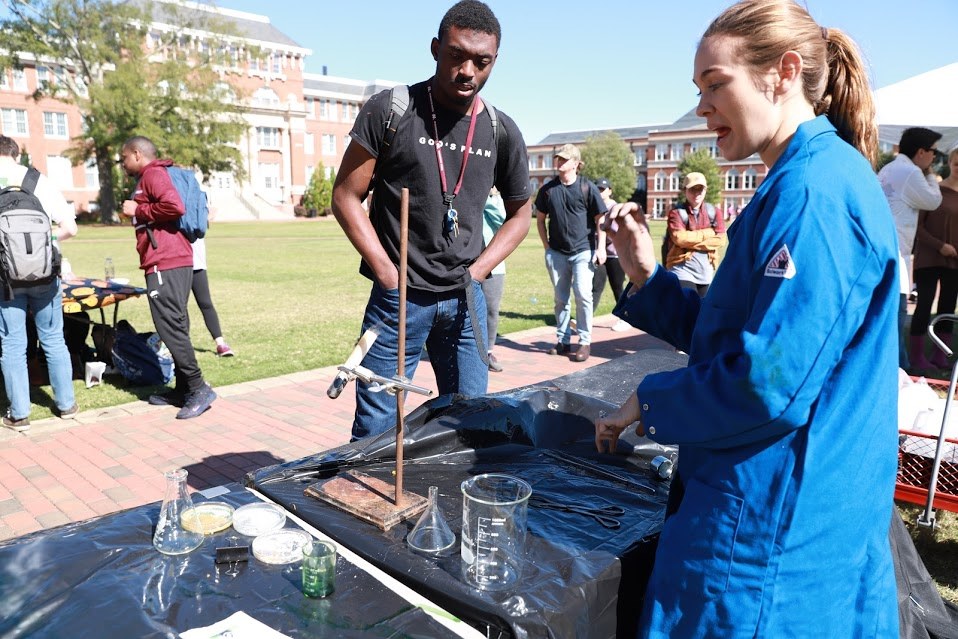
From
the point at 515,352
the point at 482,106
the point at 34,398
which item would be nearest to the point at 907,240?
the point at 515,352

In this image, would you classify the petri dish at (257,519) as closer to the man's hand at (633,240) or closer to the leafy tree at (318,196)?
the man's hand at (633,240)

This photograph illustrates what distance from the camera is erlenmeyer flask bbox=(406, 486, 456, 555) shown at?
1.76 m

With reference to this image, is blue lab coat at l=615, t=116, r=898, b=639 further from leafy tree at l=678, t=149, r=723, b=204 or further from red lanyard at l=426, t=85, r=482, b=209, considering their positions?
leafy tree at l=678, t=149, r=723, b=204

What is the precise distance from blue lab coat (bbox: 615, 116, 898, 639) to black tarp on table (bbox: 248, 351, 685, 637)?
8.0 inches

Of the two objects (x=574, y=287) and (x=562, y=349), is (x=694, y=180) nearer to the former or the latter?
(x=574, y=287)

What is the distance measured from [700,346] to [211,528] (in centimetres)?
128

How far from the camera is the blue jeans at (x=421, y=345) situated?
269 cm

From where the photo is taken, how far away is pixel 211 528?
1.79 metres

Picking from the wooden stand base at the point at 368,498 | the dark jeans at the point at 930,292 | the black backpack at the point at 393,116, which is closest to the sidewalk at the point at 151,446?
the wooden stand base at the point at 368,498

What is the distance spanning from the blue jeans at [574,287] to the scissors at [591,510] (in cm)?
544

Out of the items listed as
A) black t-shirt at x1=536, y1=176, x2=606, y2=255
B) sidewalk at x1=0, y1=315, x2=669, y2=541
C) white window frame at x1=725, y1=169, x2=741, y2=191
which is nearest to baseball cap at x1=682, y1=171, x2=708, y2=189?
black t-shirt at x1=536, y1=176, x2=606, y2=255

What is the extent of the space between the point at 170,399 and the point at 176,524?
437cm

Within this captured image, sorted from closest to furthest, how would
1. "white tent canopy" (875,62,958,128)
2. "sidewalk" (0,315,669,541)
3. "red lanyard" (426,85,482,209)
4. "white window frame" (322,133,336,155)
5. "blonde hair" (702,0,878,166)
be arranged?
"blonde hair" (702,0,878,166), "red lanyard" (426,85,482,209), "sidewalk" (0,315,669,541), "white tent canopy" (875,62,958,128), "white window frame" (322,133,336,155)

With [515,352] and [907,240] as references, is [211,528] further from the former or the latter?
[907,240]
